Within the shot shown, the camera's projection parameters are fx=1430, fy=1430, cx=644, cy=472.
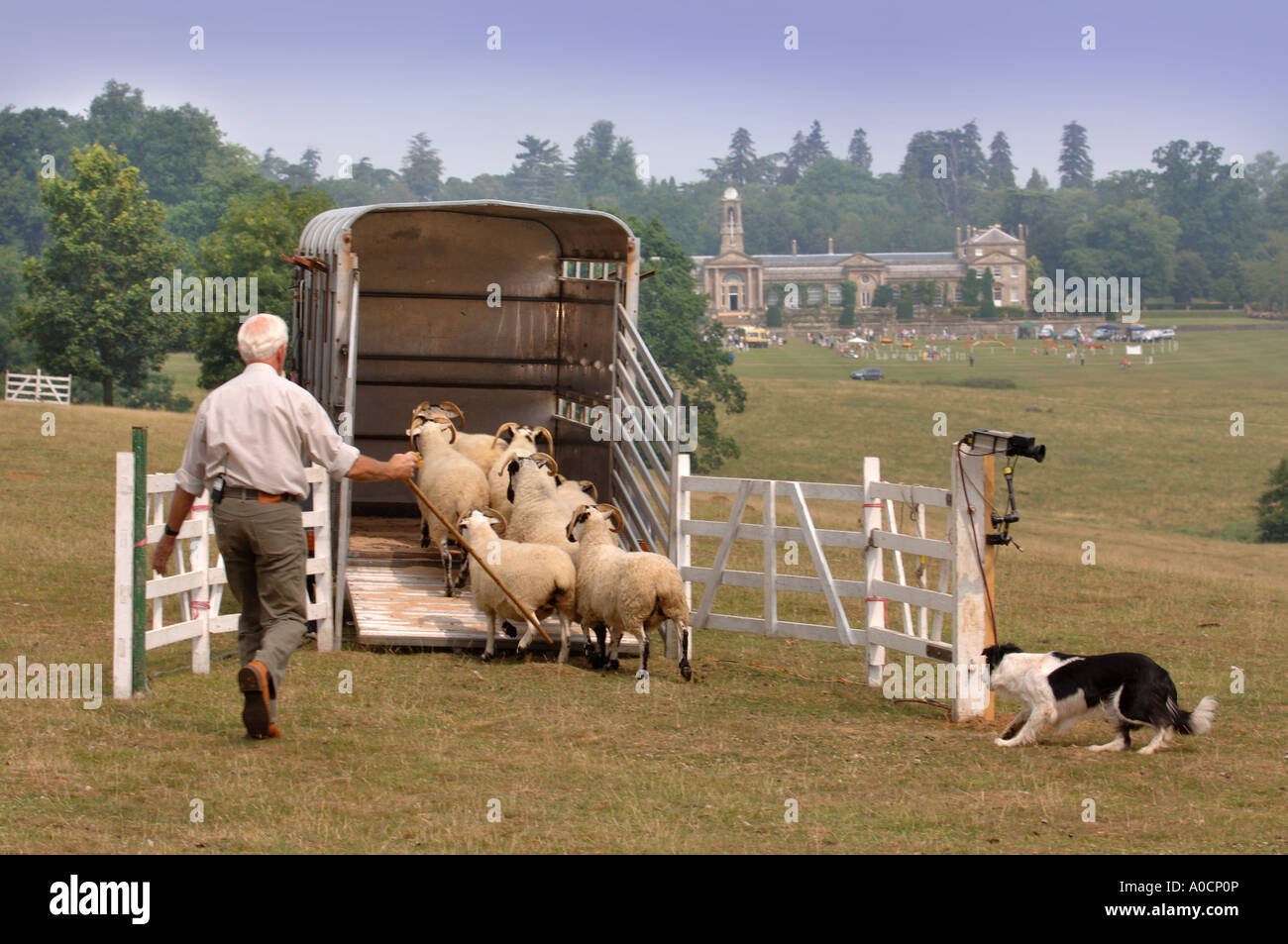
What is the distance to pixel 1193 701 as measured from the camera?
1102cm

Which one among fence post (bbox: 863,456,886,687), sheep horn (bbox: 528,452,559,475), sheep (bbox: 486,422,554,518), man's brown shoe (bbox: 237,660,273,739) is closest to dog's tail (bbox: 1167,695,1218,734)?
fence post (bbox: 863,456,886,687)

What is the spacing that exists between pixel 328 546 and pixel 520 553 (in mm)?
1720

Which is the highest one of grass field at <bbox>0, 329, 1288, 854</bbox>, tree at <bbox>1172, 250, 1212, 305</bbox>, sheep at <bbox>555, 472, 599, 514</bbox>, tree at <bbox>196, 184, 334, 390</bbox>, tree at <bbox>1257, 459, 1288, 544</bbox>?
tree at <bbox>1172, 250, 1212, 305</bbox>

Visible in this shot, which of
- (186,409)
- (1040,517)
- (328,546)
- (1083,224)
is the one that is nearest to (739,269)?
(1083,224)

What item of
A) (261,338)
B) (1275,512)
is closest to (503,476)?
(261,338)

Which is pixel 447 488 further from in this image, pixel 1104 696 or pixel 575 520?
pixel 1104 696

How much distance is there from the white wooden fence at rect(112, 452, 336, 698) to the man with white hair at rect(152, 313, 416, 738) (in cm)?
43

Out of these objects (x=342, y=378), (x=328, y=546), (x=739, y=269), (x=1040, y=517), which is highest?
(x=739, y=269)

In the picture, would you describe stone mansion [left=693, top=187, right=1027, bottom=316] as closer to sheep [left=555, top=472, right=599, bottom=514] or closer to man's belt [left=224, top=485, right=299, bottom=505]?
sheep [left=555, top=472, right=599, bottom=514]

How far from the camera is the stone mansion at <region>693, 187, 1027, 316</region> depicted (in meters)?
160

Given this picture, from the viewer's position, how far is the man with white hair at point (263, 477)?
7465 mm

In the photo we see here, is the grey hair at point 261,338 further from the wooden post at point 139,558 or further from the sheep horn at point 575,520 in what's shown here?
the sheep horn at point 575,520

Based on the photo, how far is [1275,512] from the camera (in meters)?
46.5
